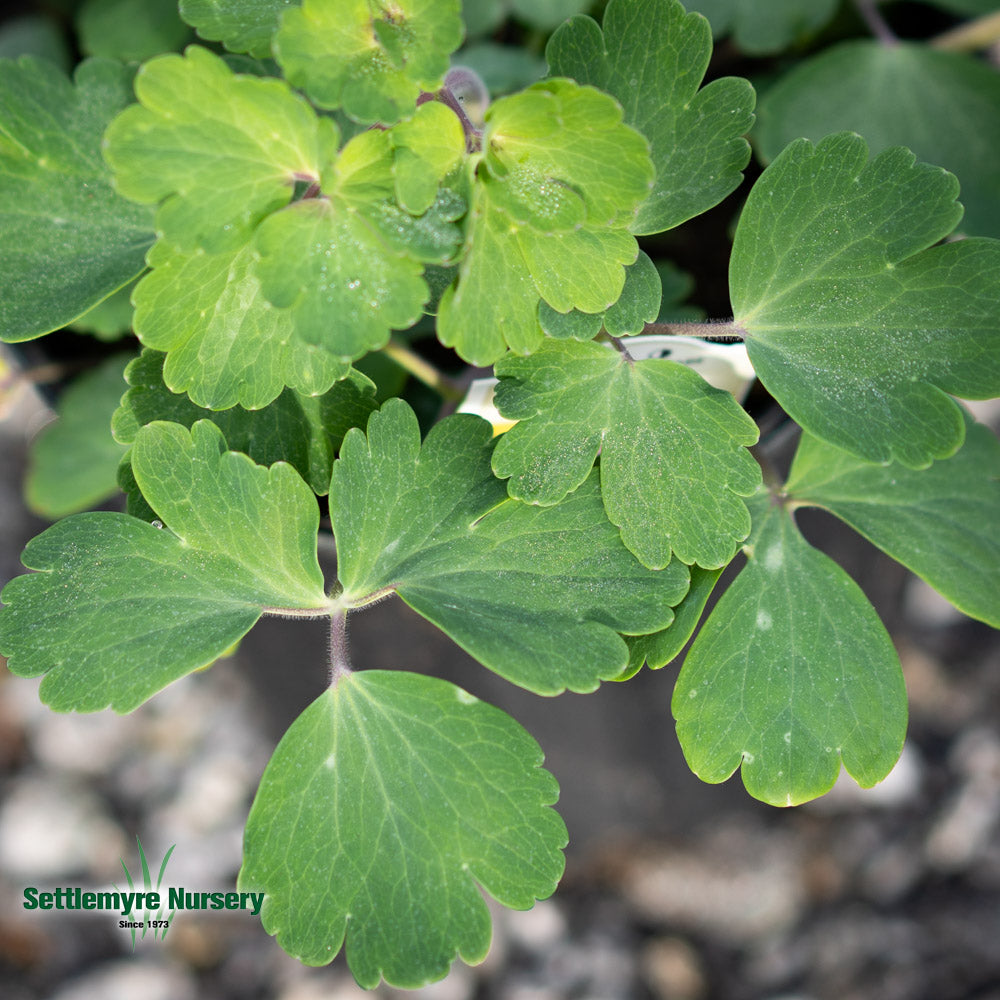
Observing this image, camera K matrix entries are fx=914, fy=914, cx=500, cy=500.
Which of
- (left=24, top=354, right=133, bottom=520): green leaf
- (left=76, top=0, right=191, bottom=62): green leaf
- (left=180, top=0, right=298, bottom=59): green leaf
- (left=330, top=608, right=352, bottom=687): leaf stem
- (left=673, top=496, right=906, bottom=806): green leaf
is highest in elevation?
(left=180, top=0, right=298, bottom=59): green leaf

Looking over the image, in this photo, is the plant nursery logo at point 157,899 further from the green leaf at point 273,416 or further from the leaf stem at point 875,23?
the leaf stem at point 875,23

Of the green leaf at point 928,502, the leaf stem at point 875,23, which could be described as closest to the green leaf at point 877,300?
the green leaf at point 928,502

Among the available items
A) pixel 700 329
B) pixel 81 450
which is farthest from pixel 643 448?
pixel 81 450

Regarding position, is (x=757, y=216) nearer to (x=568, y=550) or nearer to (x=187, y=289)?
(x=568, y=550)

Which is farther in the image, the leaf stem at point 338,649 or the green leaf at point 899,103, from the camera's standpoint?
the green leaf at point 899,103

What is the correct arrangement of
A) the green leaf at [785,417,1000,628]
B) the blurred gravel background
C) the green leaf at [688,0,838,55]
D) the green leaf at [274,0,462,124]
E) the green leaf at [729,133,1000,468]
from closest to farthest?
the green leaf at [274,0,462,124]
the green leaf at [729,133,1000,468]
the green leaf at [785,417,1000,628]
the green leaf at [688,0,838,55]
the blurred gravel background

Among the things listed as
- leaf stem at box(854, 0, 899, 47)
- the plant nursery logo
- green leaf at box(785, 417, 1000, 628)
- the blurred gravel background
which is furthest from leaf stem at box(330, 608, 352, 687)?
leaf stem at box(854, 0, 899, 47)

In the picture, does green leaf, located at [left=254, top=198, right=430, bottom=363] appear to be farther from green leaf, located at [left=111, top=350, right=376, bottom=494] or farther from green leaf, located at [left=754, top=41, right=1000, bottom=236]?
green leaf, located at [left=754, top=41, right=1000, bottom=236]
